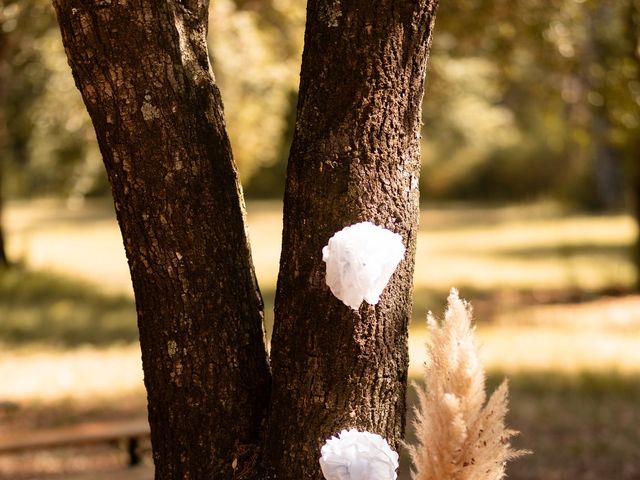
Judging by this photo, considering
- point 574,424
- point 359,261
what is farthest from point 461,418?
point 574,424

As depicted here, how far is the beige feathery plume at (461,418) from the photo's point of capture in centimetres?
223

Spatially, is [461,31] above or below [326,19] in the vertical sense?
above

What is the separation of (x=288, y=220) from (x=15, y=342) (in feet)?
29.2

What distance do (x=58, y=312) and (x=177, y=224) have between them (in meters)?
10.4

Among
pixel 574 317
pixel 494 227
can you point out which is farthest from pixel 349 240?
pixel 494 227

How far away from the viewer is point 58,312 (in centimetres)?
1239

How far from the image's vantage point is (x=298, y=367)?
2.43 meters

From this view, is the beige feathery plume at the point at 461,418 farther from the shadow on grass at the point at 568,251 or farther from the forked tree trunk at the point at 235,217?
the shadow on grass at the point at 568,251

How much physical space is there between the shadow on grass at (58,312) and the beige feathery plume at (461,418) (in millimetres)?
8695

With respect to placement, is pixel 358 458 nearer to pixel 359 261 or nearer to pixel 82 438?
pixel 359 261

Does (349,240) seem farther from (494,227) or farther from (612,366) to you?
(494,227)

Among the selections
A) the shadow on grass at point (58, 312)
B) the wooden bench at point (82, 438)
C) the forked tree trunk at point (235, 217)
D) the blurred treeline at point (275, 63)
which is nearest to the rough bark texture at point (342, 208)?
the forked tree trunk at point (235, 217)

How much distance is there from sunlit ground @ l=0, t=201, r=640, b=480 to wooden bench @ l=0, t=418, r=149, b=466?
0.98 feet

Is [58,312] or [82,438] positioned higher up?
[82,438]
